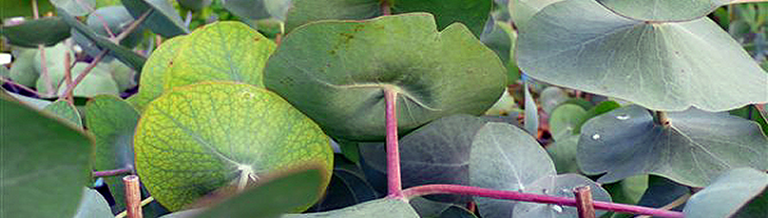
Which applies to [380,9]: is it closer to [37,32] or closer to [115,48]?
[115,48]

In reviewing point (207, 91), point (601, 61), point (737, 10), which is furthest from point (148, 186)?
point (737, 10)

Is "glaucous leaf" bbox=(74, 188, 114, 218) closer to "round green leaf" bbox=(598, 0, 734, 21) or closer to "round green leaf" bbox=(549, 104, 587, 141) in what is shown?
"round green leaf" bbox=(598, 0, 734, 21)

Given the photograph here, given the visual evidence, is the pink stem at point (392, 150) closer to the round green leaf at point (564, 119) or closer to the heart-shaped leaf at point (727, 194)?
the heart-shaped leaf at point (727, 194)

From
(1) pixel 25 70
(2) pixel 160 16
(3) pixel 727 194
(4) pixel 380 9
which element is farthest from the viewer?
(1) pixel 25 70

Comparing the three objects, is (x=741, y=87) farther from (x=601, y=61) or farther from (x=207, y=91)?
(x=207, y=91)

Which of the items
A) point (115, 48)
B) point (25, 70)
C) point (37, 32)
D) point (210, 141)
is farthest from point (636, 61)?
point (25, 70)

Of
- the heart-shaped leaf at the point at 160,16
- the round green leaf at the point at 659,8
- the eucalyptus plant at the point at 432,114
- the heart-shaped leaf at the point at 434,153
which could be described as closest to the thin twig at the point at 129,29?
the heart-shaped leaf at the point at 160,16

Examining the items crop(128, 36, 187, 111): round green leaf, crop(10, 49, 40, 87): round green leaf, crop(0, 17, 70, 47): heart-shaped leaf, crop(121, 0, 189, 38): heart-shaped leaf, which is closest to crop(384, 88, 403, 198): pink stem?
crop(128, 36, 187, 111): round green leaf
